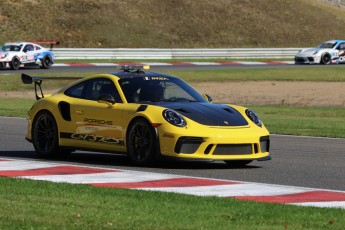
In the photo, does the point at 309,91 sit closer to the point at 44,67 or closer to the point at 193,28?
the point at 44,67

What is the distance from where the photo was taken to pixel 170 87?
13578 millimetres

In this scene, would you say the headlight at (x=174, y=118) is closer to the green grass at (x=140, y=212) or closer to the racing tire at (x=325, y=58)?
the green grass at (x=140, y=212)

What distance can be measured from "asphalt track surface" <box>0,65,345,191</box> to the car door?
29 centimetres

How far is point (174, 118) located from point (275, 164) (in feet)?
5.35

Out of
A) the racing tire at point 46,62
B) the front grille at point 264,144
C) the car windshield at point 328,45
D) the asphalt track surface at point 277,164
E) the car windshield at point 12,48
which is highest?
the front grille at point 264,144

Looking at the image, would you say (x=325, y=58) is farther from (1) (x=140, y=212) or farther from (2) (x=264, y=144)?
(1) (x=140, y=212)

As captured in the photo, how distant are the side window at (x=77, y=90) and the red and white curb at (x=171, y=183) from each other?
55.2 inches

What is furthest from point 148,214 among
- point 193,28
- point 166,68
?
point 193,28

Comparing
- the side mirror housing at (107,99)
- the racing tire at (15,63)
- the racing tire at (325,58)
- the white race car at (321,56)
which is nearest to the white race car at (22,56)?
the racing tire at (15,63)

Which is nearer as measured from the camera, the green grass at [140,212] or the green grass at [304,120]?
the green grass at [140,212]

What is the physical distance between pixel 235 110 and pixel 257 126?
0.42 meters

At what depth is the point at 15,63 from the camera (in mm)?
45531

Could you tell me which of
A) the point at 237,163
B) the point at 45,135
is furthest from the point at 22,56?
the point at 237,163

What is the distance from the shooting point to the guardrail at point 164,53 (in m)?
54.2
